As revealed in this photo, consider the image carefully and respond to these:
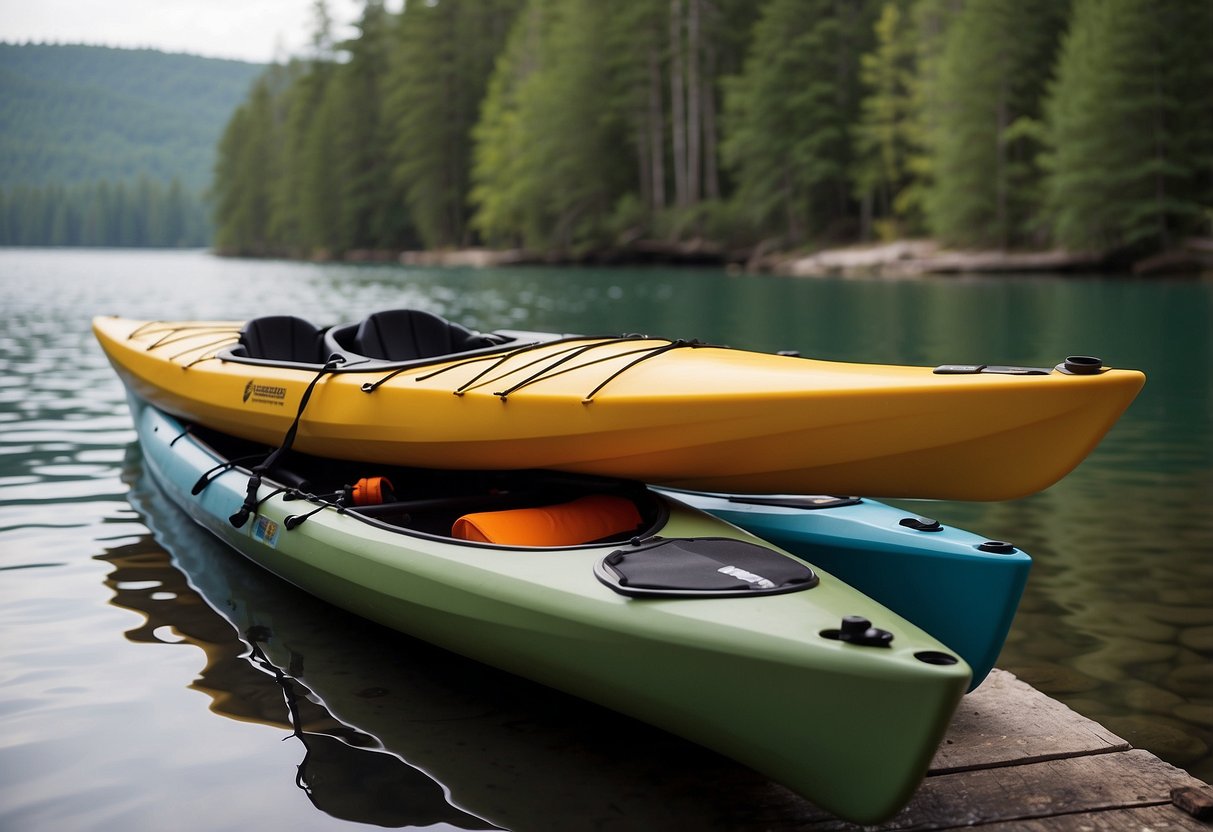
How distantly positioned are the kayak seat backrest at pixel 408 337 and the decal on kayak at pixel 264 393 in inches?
19.8

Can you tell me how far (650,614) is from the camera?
115 inches

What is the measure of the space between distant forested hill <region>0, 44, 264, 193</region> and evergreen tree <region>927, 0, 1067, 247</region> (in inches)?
2785

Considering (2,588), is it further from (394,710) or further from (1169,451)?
(1169,451)

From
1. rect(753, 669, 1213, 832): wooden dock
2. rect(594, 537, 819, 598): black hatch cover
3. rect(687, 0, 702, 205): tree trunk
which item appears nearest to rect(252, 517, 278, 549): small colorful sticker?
rect(594, 537, 819, 598): black hatch cover

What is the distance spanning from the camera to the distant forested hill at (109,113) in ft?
306

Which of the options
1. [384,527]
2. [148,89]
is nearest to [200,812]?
[384,527]

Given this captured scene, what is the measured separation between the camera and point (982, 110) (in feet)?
96.9

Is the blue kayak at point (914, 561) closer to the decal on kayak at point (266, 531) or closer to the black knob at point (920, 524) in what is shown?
the black knob at point (920, 524)

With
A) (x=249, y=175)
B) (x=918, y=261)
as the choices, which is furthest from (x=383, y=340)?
(x=249, y=175)

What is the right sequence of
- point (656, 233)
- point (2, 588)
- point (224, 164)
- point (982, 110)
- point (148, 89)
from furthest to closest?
point (148, 89)
point (224, 164)
point (656, 233)
point (982, 110)
point (2, 588)

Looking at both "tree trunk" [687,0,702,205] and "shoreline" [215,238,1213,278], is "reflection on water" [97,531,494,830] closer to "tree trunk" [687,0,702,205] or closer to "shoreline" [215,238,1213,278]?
"shoreline" [215,238,1213,278]

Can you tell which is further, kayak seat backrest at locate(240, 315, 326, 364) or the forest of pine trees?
the forest of pine trees

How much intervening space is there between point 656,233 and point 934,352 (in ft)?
91.7

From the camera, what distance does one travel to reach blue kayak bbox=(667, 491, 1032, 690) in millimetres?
3328
